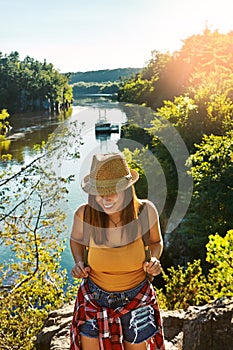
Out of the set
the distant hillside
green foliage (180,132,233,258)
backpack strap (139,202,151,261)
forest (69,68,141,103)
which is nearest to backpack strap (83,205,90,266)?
backpack strap (139,202,151,261)

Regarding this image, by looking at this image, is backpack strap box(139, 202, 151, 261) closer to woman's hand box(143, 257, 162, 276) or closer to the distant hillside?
woman's hand box(143, 257, 162, 276)

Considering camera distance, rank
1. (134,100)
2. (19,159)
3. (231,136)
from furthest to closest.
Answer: (134,100), (19,159), (231,136)

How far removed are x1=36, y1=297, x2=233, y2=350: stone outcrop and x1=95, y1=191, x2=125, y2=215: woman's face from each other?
64.6 inches

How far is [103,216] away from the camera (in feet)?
7.47

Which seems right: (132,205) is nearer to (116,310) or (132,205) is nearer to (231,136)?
(116,310)

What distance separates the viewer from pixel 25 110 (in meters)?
63.4

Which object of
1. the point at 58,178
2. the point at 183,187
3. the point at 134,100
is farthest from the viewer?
the point at 134,100

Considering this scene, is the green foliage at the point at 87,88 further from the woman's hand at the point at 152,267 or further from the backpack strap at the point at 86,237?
the woman's hand at the point at 152,267

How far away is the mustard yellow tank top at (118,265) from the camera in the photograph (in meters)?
2.24

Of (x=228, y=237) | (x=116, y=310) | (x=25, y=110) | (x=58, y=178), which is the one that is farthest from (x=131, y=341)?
(x=25, y=110)

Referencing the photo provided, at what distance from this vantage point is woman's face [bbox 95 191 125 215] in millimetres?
2232

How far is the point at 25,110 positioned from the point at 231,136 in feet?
182

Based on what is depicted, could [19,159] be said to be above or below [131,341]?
below

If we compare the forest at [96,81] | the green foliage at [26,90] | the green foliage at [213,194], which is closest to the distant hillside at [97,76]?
the forest at [96,81]
